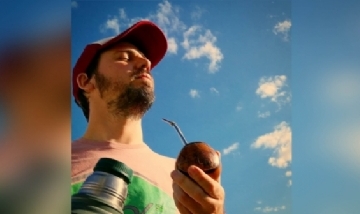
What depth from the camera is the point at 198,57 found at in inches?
63.7

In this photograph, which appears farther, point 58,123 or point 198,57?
point 198,57

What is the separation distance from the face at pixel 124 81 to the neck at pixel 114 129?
0.02 meters

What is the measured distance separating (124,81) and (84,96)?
0.13m

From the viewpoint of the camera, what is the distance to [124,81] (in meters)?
1.53

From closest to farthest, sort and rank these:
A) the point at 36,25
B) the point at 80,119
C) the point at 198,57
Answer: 1. the point at 36,25
2. the point at 80,119
3. the point at 198,57

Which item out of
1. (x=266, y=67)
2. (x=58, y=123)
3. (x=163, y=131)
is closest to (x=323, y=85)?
(x=266, y=67)

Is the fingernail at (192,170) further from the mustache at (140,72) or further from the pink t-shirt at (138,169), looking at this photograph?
the mustache at (140,72)

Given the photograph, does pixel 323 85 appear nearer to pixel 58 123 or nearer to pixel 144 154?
pixel 144 154

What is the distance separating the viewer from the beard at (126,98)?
1.53 meters

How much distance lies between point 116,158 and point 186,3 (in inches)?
21.5

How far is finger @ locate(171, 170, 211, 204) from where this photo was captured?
1.45m

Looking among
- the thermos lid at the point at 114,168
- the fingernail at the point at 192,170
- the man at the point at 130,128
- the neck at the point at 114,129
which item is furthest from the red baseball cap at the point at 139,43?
the fingernail at the point at 192,170

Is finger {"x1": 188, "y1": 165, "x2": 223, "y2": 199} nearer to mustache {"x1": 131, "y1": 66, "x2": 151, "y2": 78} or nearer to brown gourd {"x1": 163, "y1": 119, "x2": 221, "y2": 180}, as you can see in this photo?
brown gourd {"x1": 163, "y1": 119, "x2": 221, "y2": 180}

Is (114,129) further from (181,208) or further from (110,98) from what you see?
(181,208)
